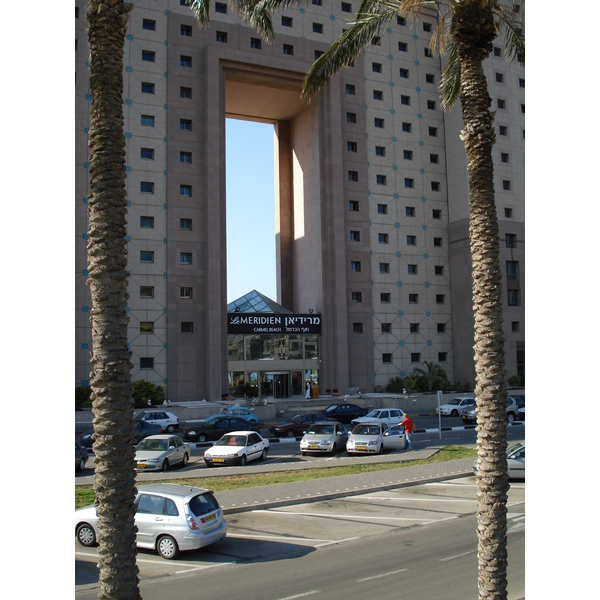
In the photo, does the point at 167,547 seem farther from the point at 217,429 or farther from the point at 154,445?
the point at 217,429

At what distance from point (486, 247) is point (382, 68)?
166ft

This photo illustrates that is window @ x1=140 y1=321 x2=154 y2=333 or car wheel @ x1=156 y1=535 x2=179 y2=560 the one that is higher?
window @ x1=140 y1=321 x2=154 y2=333

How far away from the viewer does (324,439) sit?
25297 millimetres

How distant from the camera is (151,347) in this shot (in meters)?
43.4

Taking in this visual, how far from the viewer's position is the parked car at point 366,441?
82.5 ft

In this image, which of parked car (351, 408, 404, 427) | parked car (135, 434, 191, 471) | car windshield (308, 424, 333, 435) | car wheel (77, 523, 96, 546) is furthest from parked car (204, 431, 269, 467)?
car wheel (77, 523, 96, 546)

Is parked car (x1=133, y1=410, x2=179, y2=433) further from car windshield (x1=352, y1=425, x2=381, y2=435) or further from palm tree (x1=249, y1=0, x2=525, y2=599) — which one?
palm tree (x1=249, y1=0, x2=525, y2=599)

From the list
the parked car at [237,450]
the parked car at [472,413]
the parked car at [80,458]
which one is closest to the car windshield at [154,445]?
the parked car at [237,450]

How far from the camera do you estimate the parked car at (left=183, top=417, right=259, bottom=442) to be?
1131 inches

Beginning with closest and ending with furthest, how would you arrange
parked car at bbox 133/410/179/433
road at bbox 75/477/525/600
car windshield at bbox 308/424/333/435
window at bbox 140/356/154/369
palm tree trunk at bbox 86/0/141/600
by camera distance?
palm tree trunk at bbox 86/0/141/600 < road at bbox 75/477/525/600 < car windshield at bbox 308/424/333/435 < parked car at bbox 133/410/179/433 < window at bbox 140/356/154/369

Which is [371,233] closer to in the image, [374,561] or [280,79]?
[280,79]

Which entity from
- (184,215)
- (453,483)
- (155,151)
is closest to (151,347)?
(184,215)

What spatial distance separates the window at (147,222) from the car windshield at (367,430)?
2458cm

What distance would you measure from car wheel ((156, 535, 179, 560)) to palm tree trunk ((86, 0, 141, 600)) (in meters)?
6.97
